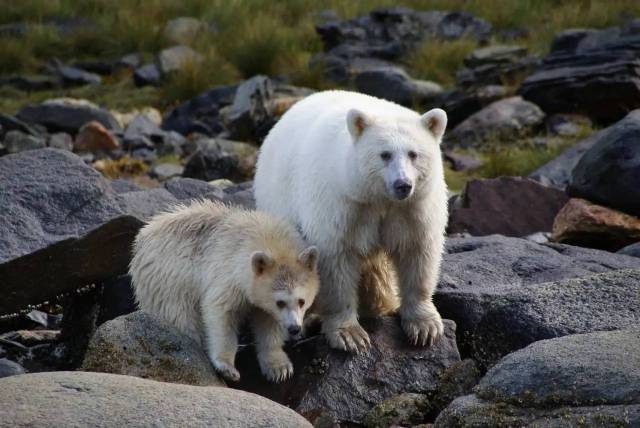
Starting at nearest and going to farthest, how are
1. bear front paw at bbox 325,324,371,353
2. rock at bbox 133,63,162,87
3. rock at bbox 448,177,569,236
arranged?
bear front paw at bbox 325,324,371,353
rock at bbox 448,177,569,236
rock at bbox 133,63,162,87

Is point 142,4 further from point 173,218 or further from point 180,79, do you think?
point 173,218

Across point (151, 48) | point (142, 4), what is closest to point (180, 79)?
point (151, 48)

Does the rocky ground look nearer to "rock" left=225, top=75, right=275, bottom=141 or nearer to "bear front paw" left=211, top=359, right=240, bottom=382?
"bear front paw" left=211, top=359, right=240, bottom=382

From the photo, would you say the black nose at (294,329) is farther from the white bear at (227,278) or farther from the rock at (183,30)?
the rock at (183,30)

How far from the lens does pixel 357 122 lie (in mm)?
6781

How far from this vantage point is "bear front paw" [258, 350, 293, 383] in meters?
6.86

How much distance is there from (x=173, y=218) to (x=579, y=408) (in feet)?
10.5

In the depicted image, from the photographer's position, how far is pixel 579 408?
5.51 m

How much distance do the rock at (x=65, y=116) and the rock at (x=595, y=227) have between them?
8.47 m

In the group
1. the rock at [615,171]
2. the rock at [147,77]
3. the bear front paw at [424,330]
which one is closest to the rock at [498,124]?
the rock at [615,171]

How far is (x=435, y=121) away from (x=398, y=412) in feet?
6.08

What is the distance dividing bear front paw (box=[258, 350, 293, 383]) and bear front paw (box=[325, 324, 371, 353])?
1.09 ft

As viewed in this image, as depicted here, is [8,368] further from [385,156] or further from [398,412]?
[385,156]

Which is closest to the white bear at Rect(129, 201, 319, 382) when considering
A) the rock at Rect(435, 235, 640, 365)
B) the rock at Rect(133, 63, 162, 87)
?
the rock at Rect(435, 235, 640, 365)
